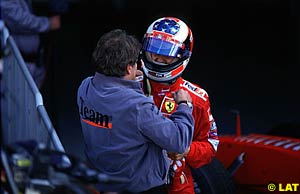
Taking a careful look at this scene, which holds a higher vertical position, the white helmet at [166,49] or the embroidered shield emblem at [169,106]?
the white helmet at [166,49]

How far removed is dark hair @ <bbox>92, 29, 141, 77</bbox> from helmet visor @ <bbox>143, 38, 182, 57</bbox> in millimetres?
529

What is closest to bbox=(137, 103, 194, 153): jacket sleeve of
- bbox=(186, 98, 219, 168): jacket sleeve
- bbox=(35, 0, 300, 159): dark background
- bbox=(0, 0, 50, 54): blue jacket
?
bbox=(186, 98, 219, 168): jacket sleeve

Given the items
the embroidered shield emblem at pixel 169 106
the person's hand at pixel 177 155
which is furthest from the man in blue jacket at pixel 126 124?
the embroidered shield emblem at pixel 169 106

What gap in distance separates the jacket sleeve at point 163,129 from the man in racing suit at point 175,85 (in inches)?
18.9

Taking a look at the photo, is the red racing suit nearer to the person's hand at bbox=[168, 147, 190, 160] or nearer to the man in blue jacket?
the person's hand at bbox=[168, 147, 190, 160]

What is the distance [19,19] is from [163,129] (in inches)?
108

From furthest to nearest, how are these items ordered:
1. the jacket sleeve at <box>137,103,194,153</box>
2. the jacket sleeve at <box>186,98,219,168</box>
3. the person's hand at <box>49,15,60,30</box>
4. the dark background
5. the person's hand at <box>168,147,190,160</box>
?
the dark background → the person's hand at <box>49,15,60,30</box> → the jacket sleeve at <box>186,98,219,168</box> → the person's hand at <box>168,147,190,160</box> → the jacket sleeve at <box>137,103,194,153</box>

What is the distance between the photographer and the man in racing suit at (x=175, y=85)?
417 centimetres

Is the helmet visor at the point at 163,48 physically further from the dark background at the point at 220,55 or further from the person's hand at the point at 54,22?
the person's hand at the point at 54,22

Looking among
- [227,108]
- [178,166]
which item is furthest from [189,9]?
[178,166]

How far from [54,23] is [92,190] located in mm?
3006

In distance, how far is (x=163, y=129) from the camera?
3535mm

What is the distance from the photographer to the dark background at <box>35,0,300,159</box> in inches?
→ 345

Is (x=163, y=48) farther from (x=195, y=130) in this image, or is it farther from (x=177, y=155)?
(x=177, y=155)
